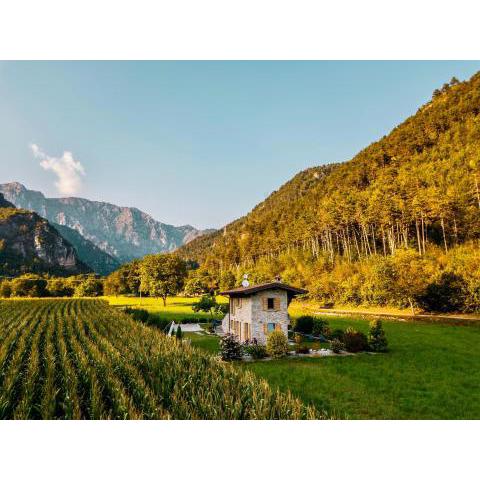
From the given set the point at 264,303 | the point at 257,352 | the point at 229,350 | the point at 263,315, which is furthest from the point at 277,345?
the point at 264,303

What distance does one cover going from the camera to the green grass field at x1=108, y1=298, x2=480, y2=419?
13961 mm

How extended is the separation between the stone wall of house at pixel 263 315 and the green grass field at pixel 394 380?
3630mm

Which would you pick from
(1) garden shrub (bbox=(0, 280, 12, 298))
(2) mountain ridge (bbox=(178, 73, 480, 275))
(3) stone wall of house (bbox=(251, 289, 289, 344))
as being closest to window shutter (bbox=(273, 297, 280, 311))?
(3) stone wall of house (bbox=(251, 289, 289, 344))

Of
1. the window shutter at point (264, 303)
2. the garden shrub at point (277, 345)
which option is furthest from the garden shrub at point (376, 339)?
the window shutter at point (264, 303)

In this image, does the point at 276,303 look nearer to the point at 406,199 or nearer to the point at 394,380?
the point at 394,380

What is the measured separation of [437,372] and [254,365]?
10310 millimetres

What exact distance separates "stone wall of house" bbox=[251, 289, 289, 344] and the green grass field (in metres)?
3.63

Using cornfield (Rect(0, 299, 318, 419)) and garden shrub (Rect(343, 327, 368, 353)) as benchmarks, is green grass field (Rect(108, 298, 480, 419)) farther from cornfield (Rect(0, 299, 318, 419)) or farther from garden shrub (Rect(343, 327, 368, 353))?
cornfield (Rect(0, 299, 318, 419))

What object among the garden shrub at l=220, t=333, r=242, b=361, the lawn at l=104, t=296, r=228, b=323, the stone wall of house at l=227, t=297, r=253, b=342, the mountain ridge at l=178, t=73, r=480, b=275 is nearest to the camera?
the garden shrub at l=220, t=333, r=242, b=361

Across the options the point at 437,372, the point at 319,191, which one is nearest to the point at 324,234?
the point at 319,191

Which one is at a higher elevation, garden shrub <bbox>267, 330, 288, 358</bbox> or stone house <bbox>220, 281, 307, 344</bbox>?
stone house <bbox>220, 281, 307, 344</bbox>

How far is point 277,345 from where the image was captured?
83.6ft

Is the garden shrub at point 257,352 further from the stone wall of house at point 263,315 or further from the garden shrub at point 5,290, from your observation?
the garden shrub at point 5,290
